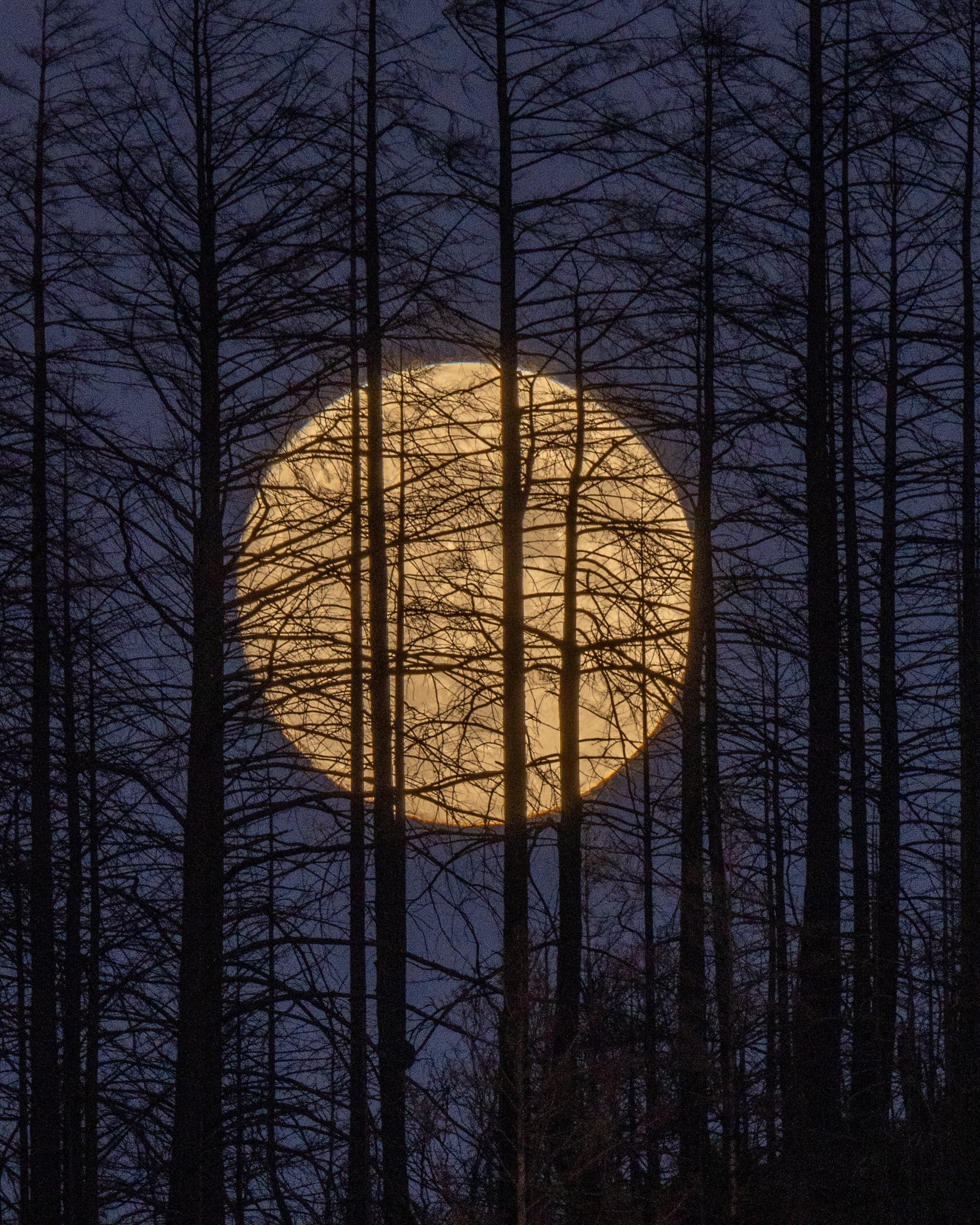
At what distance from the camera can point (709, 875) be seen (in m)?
14.6

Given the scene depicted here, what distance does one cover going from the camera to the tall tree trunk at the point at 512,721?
10.2 meters

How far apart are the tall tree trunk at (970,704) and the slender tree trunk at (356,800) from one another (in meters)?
5.46

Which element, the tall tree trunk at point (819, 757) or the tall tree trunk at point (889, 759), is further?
the tall tree trunk at point (889, 759)

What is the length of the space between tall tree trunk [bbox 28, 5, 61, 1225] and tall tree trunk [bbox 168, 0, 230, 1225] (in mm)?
→ 1965

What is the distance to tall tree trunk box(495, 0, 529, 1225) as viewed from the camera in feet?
33.6

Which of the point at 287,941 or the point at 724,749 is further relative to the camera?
the point at 724,749

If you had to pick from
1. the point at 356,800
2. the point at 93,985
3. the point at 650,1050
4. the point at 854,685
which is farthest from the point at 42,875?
the point at 854,685

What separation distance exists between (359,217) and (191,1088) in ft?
21.1

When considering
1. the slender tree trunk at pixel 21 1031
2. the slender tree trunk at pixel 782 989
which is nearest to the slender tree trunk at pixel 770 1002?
the slender tree trunk at pixel 782 989

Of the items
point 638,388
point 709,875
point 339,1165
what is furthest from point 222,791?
point 709,875

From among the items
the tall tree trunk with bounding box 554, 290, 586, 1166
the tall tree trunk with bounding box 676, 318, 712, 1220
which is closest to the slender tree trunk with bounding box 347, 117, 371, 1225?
the tall tree trunk with bounding box 554, 290, 586, 1166

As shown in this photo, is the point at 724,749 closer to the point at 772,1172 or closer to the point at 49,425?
the point at 772,1172

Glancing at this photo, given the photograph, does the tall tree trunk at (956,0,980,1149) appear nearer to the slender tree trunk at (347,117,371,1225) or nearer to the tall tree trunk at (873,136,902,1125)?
the tall tree trunk at (873,136,902,1125)

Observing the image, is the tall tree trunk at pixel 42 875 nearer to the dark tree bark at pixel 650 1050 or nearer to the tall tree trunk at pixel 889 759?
the dark tree bark at pixel 650 1050
